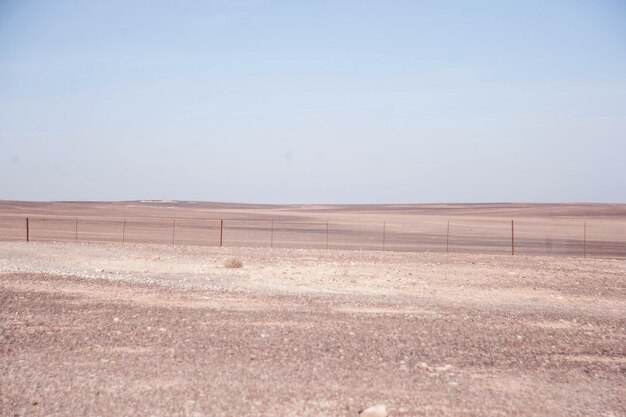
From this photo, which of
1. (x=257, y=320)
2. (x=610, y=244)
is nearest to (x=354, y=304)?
(x=257, y=320)

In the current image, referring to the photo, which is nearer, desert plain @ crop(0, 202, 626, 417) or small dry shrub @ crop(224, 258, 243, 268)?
desert plain @ crop(0, 202, 626, 417)

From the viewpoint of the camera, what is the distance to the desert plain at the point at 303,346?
335 inches

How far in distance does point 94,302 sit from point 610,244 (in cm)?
4605

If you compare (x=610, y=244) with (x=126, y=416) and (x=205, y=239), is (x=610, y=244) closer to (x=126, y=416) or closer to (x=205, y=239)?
(x=205, y=239)

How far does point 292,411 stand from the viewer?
810 cm

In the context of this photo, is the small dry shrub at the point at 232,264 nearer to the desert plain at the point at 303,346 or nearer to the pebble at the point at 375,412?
the desert plain at the point at 303,346

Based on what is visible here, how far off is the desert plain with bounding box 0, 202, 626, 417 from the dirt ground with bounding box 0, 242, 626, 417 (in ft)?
0.13

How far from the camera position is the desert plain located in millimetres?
8500

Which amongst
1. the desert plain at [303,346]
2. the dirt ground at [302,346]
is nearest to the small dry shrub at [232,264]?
the desert plain at [303,346]

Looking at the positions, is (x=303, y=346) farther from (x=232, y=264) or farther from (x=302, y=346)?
(x=232, y=264)

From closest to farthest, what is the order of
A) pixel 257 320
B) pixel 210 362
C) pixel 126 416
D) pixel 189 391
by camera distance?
pixel 126 416
pixel 189 391
pixel 210 362
pixel 257 320

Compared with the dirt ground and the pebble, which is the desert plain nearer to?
the dirt ground

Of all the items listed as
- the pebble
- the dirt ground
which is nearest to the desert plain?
the dirt ground

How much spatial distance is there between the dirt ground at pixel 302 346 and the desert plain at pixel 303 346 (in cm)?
4
